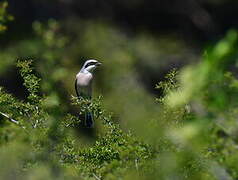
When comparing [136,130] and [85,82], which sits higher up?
[85,82]

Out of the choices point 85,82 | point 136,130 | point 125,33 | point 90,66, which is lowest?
point 136,130

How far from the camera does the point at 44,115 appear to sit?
3.06m

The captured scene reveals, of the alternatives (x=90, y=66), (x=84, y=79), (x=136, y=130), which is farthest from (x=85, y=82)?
(x=136, y=130)

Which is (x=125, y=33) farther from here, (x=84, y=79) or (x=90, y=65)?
(x=84, y=79)

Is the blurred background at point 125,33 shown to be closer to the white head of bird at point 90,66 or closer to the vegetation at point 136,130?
the white head of bird at point 90,66

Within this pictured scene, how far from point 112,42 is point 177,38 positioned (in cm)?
224

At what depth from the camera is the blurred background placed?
1136cm

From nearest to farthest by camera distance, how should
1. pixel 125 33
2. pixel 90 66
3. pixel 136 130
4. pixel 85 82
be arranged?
pixel 136 130, pixel 85 82, pixel 90 66, pixel 125 33

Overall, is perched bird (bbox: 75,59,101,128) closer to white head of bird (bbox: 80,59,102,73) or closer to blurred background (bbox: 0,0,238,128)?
white head of bird (bbox: 80,59,102,73)

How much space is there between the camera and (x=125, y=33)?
1438 cm

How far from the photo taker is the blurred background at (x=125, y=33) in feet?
37.3

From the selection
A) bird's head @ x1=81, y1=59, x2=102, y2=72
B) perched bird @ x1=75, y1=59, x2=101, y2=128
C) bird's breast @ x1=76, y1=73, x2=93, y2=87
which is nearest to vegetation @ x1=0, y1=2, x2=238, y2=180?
perched bird @ x1=75, y1=59, x2=101, y2=128

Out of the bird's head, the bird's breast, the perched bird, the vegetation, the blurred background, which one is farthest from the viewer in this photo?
the blurred background

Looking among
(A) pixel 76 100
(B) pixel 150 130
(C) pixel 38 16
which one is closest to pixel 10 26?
(C) pixel 38 16
